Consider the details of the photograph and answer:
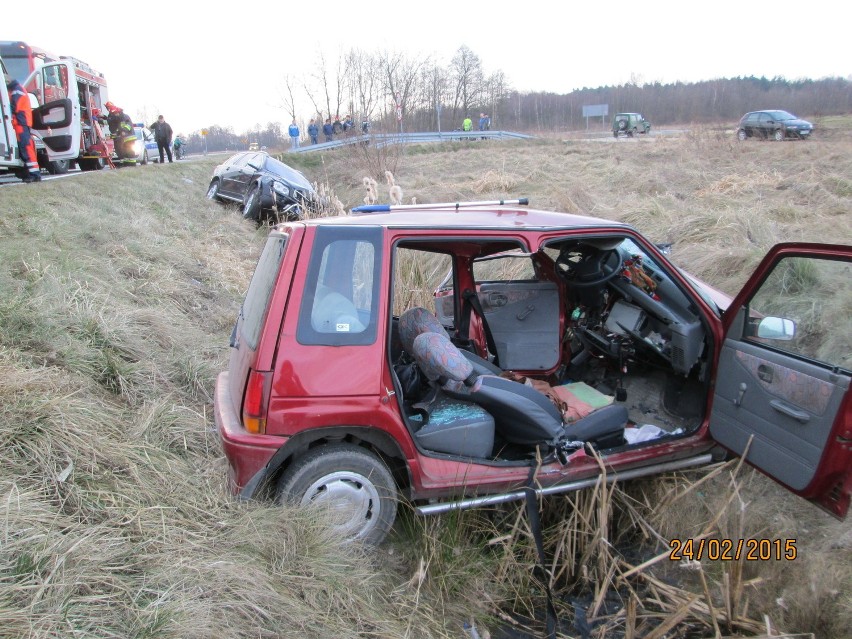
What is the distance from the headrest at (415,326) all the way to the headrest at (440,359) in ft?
0.36

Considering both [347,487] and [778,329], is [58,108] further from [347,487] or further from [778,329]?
[778,329]

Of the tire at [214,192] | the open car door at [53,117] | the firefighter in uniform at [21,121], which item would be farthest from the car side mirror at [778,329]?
the open car door at [53,117]

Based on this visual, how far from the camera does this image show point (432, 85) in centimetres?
4600

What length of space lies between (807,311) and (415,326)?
3458mm

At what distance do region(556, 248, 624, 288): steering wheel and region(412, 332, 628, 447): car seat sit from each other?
110cm

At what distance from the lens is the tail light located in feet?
8.98

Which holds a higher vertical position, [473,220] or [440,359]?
[473,220]

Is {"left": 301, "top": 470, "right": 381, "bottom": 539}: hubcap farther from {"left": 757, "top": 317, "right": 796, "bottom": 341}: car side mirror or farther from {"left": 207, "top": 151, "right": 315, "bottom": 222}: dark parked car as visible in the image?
{"left": 207, "top": 151, "right": 315, "bottom": 222}: dark parked car

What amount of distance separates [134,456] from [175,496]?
42 cm

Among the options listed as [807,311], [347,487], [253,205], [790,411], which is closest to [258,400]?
[347,487]

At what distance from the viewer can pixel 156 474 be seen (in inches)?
119

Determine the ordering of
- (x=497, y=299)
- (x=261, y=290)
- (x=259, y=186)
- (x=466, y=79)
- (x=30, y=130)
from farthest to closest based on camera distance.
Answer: (x=466, y=79)
(x=259, y=186)
(x=30, y=130)
(x=497, y=299)
(x=261, y=290)

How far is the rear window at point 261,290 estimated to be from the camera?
9.59ft

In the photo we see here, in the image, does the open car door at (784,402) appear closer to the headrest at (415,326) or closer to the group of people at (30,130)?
the headrest at (415,326)
